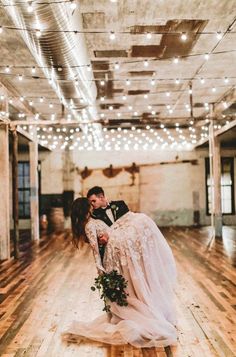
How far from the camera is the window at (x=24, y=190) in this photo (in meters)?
15.4

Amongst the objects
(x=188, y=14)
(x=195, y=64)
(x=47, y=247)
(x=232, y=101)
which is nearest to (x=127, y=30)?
(x=188, y=14)

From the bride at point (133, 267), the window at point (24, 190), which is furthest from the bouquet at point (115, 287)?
the window at point (24, 190)

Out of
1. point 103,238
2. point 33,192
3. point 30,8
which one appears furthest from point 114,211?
point 33,192

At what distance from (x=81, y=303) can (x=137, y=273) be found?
1488 mm

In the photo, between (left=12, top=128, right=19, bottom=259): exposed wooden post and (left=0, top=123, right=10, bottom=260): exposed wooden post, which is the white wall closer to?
(left=12, top=128, right=19, bottom=259): exposed wooden post

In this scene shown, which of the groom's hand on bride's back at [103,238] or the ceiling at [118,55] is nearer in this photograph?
the groom's hand on bride's back at [103,238]

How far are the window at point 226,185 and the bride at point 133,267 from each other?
11716 mm

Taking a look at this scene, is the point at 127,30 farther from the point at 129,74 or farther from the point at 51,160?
the point at 51,160

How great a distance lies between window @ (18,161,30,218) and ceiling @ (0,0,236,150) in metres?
2.99

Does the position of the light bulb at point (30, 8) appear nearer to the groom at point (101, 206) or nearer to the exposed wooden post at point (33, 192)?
the groom at point (101, 206)

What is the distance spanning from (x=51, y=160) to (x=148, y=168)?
11.5ft

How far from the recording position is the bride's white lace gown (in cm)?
385

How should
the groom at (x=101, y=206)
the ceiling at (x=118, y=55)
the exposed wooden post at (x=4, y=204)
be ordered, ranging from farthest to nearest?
the exposed wooden post at (x=4, y=204) → the ceiling at (x=118, y=55) → the groom at (x=101, y=206)

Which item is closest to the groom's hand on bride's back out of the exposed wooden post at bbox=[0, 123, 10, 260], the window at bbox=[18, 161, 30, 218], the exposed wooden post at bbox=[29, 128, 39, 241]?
the exposed wooden post at bbox=[0, 123, 10, 260]
